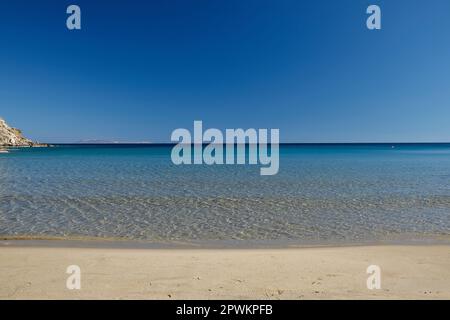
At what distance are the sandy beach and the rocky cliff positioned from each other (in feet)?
518

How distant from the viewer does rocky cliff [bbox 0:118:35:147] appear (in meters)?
137

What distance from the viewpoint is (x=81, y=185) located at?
2308 centimetres

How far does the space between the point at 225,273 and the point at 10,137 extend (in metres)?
166

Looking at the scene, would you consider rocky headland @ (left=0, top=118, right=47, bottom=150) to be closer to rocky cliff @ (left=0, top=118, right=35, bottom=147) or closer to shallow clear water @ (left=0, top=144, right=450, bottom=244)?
rocky cliff @ (left=0, top=118, right=35, bottom=147)

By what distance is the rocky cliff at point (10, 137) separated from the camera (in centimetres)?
13738

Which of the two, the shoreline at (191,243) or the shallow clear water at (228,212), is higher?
the shallow clear water at (228,212)

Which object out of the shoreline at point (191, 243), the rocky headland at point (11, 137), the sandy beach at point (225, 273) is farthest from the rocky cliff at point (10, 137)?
the sandy beach at point (225, 273)

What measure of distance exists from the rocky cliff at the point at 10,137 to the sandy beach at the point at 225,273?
15797 centimetres

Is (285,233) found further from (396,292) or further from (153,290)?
(153,290)

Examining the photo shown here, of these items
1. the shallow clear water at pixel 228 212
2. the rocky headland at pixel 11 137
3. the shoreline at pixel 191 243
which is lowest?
the shoreline at pixel 191 243

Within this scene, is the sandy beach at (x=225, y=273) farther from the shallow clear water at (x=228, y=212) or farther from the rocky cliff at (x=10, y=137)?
the rocky cliff at (x=10, y=137)

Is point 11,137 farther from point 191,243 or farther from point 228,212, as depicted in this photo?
point 191,243

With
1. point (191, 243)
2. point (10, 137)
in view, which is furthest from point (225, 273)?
point (10, 137)

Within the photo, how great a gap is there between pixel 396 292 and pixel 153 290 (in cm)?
475
